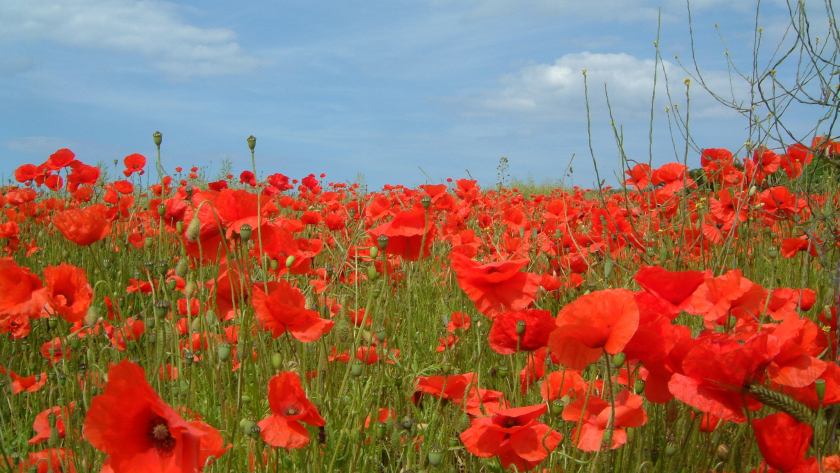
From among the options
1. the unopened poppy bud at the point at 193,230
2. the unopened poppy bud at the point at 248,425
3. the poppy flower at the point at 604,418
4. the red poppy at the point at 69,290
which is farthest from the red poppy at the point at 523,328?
the red poppy at the point at 69,290

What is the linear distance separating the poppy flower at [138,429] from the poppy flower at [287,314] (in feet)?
1.39

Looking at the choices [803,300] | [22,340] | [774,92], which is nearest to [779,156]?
[774,92]

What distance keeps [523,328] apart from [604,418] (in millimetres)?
260

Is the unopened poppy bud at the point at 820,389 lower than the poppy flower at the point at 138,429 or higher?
lower

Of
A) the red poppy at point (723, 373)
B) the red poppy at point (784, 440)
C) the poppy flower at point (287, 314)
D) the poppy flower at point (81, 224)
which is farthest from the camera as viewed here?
the poppy flower at point (81, 224)

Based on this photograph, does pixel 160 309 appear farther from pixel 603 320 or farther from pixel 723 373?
pixel 723 373

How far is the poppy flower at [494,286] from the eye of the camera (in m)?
1.38

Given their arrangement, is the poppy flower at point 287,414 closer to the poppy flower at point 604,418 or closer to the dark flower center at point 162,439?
the dark flower center at point 162,439

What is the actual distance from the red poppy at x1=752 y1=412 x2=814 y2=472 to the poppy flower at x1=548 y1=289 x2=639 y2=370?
Answer: 1.20 ft

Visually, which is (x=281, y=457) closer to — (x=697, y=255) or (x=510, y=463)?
(x=510, y=463)

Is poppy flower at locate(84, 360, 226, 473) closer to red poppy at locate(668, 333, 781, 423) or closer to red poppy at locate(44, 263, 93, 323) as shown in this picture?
red poppy at locate(668, 333, 781, 423)

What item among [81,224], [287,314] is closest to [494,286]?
[287,314]

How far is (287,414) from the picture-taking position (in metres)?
1.14

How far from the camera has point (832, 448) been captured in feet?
4.63
